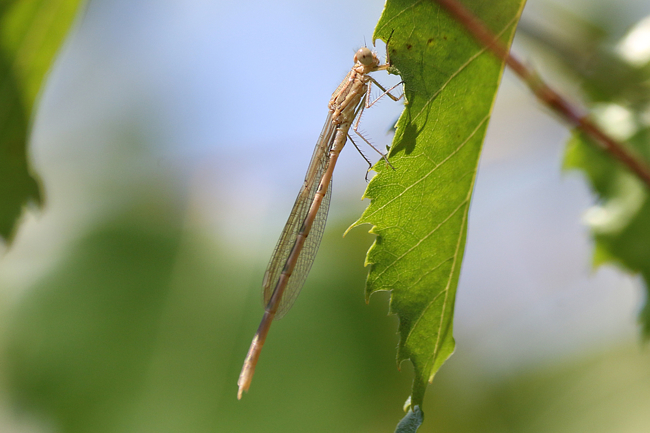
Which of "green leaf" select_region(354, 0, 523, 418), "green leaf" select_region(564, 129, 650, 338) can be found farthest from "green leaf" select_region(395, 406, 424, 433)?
"green leaf" select_region(564, 129, 650, 338)

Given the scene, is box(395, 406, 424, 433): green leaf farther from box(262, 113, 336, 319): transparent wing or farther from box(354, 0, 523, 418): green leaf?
box(262, 113, 336, 319): transparent wing

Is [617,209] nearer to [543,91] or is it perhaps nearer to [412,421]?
[543,91]

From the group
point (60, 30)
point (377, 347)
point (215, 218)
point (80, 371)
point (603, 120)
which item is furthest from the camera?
point (215, 218)

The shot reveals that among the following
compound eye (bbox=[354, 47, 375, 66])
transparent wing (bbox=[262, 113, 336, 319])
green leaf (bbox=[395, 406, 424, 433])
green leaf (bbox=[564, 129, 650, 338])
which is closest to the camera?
green leaf (bbox=[395, 406, 424, 433])


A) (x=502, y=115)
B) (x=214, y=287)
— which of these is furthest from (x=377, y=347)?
(x=502, y=115)

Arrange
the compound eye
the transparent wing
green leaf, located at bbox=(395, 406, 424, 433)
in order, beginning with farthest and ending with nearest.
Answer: the transparent wing → the compound eye → green leaf, located at bbox=(395, 406, 424, 433)

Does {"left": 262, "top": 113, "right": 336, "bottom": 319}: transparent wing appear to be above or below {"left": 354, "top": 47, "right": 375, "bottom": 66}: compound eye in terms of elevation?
below

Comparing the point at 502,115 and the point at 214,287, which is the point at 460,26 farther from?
the point at 214,287
